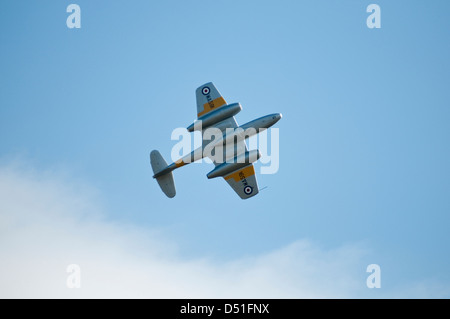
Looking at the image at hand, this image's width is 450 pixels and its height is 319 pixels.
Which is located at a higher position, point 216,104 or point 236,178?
point 216,104

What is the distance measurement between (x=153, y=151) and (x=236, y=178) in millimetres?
9646

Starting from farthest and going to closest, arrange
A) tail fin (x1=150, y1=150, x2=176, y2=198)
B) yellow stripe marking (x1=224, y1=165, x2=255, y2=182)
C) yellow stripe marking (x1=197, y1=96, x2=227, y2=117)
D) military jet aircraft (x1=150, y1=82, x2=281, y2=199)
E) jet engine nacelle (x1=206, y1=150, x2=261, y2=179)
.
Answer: yellow stripe marking (x1=197, y1=96, x2=227, y2=117)
yellow stripe marking (x1=224, y1=165, x2=255, y2=182)
tail fin (x1=150, y1=150, x2=176, y2=198)
jet engine nacelle (x1=206, y1=150, x2=261, y2=179)
military jet aircraft (x1=150, y1=82, x2=281, y2=199)

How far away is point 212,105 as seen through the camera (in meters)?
55.5

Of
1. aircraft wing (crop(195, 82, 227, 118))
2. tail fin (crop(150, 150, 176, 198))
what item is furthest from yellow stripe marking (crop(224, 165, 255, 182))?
aircraft wing (crop(195, 82, 227, 118))

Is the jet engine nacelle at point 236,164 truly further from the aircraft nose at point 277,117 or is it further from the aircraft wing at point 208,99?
the aircraft wing at point 208,99

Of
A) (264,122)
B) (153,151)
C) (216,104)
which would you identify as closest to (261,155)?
(264,122)

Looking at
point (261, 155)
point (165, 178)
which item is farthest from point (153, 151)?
point (261, 155)

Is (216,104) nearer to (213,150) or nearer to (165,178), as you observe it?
(213,150)

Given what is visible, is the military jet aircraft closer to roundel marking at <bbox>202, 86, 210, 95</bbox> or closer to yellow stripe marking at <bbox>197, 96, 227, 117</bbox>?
yellow stripe marking at <bbox>197, 96, 227, 117</bbox>

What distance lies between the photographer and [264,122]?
5247cm

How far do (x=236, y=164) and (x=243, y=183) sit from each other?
243 centimetres

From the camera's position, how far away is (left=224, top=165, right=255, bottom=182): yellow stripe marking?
54.7 m

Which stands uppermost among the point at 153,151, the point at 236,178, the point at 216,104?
the point at 216,104

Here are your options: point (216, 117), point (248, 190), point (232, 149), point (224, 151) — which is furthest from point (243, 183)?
point (216, 117)
